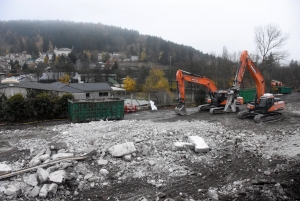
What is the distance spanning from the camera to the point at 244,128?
1351 centimetres

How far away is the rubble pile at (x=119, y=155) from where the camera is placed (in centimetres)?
695

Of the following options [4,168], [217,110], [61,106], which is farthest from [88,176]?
[217,110]

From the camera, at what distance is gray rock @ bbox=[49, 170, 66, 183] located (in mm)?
6904

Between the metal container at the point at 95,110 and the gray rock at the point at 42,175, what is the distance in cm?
999

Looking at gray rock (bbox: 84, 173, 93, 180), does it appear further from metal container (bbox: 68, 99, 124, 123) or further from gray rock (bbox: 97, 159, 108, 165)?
metal container (bbox: 68, 99, 124, 123)

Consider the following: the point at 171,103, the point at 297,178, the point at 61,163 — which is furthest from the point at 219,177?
the point at 171,103

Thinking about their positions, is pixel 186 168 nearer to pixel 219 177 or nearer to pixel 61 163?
pixel 219 177

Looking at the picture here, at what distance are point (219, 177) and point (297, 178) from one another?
2417 millimetres

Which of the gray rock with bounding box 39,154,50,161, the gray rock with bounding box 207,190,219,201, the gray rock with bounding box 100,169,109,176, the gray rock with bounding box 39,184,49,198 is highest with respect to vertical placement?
the gray rock with bounding box 39,154,50,161

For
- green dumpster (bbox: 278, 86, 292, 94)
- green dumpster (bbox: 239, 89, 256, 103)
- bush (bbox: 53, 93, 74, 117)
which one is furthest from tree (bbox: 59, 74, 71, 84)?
green dumpster (bbox: 278, 86, 292, 94)

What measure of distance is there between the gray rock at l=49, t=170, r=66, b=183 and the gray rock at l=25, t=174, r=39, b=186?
42 centimetres

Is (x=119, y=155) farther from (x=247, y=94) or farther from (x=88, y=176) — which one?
(x=247, y=94)

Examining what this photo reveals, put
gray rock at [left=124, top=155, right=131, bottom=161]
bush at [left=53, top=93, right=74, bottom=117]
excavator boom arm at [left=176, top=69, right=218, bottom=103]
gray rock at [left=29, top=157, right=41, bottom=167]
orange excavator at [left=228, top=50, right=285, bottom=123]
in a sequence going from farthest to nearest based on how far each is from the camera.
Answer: bush at [left=53, top=93, right=74, bottom=117] < excavator boom arm at [left=176, top=69, right=218, bottom=103] < orange excavator at [left=228, top=50, right=285, bottom=123] < gray rock at [left=124, top=155, right=131, bottom=161] < gray rock at [left=29, top=157, right=41, bottom=167]

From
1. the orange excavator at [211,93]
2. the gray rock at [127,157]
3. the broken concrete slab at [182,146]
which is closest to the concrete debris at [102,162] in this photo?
the gray rock at [127,157]
